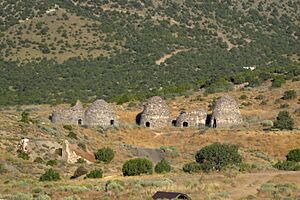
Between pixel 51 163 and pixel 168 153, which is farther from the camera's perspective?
pixel 168 153

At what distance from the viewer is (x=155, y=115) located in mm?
54156

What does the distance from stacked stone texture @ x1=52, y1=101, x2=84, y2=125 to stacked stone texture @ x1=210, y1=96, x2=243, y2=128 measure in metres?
10.9

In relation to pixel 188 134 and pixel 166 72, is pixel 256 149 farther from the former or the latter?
pixel 166 72

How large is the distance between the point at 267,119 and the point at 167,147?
1426 centimetres

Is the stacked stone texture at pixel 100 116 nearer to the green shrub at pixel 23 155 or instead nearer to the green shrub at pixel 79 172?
the green shrub at pixel 23 155

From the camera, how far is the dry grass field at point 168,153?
2570cm

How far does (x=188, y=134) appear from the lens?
5031cm

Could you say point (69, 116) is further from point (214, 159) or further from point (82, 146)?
point (214, 159)

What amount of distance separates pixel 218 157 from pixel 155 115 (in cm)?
2028

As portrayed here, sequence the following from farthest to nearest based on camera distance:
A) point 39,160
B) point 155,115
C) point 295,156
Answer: point 155,115
point 295,156
point 39,160

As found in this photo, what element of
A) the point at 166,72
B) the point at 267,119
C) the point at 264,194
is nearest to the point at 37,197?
the point at 264,194

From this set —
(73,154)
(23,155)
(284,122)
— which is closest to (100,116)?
(73,154)

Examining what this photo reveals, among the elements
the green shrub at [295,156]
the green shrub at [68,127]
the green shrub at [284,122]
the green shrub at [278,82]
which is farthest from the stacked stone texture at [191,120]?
→ the green shrub at [278,82]

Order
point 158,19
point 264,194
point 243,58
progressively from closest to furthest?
point 264,194, point 243,58, point 158,19
